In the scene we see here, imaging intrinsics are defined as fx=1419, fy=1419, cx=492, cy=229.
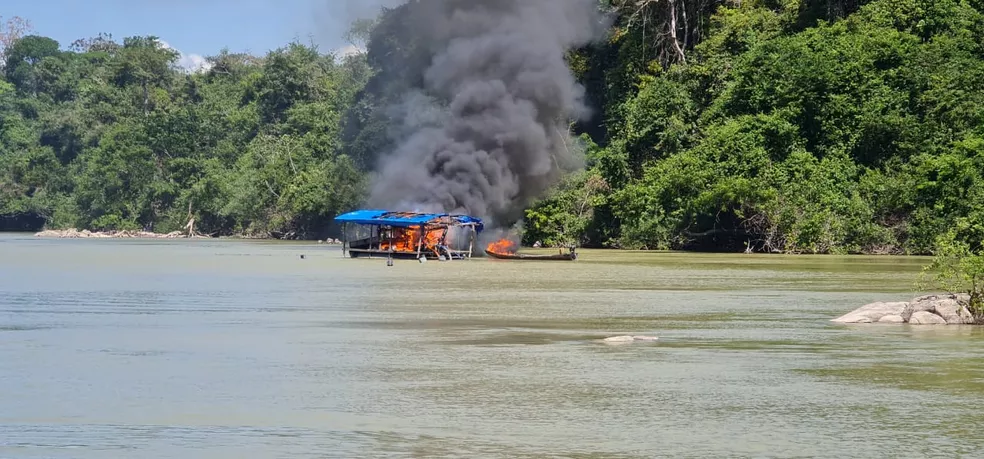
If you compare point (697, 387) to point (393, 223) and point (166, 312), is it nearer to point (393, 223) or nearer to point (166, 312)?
point (166, 312)

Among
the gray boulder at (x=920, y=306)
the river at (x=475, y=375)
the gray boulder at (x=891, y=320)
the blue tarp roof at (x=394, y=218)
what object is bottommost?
the river at (x=475, y=375)

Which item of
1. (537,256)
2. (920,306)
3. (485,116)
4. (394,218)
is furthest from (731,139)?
(920,306)

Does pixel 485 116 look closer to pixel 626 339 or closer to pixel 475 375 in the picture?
pixel 626 339

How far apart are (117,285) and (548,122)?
99.3 ft

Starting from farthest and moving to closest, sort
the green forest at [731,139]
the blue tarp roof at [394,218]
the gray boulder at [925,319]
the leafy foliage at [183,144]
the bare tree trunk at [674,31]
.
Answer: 1. the leafy foliage at [183,144]
2. the bare tree trunk at [674,31]
3. the green forest at [731,139]
4. the blue tarp roof at [394,218]
5. the gray boulder at [925,319]

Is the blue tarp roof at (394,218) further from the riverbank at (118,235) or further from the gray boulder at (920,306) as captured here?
the riverbank at (118,235)

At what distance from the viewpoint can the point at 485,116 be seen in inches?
2169

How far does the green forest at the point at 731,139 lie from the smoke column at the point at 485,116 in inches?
154

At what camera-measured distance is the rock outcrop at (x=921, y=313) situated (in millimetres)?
21656

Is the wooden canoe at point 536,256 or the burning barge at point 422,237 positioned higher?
the burning barge at point 422,237

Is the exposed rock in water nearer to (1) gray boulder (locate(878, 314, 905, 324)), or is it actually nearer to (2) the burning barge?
(2) the burning barge

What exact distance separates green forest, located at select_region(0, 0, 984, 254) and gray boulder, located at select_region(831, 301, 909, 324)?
17.6 metres

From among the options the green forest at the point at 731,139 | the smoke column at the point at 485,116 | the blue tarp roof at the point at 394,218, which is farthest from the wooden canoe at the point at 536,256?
the green forest at the point at 731,139

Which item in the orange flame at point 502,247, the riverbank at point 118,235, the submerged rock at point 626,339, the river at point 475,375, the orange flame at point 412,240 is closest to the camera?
the river at point 475,375
